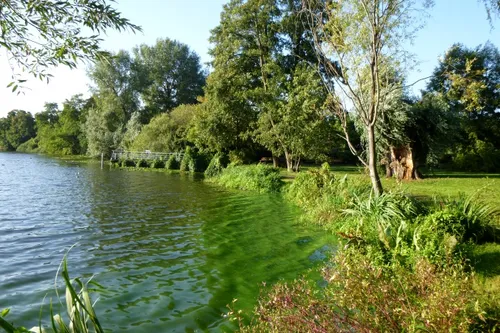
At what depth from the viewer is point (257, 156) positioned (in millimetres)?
33625

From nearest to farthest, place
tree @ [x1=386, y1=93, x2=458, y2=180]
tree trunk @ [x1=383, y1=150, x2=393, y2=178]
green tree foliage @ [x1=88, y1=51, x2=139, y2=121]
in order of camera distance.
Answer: tree @ [x1=386, y1=93, x2=458, y2=180] < tree trunk @ [x1=383, y1=150, x2=393, y2=178] < green tree foliage @ [x1=88, y1=51, x2=139, y2=121]

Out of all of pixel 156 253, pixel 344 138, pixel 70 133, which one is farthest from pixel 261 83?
pixel 70 133

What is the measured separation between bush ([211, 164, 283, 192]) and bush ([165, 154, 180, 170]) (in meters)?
12.1

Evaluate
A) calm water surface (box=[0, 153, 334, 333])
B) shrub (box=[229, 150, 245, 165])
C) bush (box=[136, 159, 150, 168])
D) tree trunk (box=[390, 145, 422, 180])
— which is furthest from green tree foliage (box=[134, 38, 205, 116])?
tree trunk (box=[390, 145, 422, 180])

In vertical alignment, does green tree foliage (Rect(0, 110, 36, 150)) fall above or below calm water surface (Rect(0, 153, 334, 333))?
above

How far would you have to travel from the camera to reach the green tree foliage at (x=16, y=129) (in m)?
94.3

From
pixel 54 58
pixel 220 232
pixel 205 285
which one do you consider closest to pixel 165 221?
pixel 220 232

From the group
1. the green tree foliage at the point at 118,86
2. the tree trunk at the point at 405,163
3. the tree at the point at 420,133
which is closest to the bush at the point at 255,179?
the tree trunk at the point at 405,163

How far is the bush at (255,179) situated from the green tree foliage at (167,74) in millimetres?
34758

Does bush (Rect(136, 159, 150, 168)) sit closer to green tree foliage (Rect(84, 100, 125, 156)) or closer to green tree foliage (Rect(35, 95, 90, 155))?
green tree foliage (Rect(84, 100, 125, 156))

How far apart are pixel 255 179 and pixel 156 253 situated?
1251cm

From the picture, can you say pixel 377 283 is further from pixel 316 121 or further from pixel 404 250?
pixel 316 121

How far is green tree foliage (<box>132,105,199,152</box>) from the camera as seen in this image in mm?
39906

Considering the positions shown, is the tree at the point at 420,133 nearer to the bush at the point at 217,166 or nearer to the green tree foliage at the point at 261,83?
the green tree foliage at the point at 261,83
